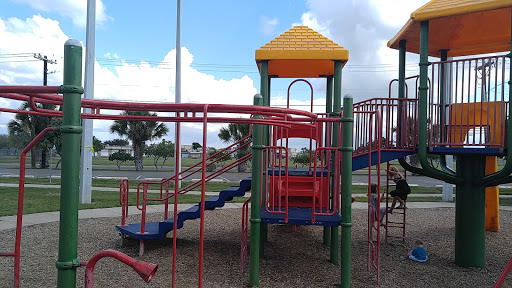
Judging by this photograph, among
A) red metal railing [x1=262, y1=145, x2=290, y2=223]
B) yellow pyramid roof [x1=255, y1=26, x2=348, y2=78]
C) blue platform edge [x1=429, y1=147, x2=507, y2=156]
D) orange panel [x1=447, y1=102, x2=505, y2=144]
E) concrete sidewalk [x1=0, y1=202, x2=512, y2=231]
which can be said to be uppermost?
yellow pyramid roof [x1=255, y1=26, x2=348, y2=78]

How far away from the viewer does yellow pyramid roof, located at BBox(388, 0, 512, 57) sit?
535 cm

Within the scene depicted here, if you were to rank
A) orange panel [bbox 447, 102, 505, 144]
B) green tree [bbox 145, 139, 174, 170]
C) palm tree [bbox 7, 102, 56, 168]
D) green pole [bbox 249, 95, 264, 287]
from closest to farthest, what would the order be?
green pole [bbox 249, 95, 264, 287] → orange panel [bbox 447, 102, 505, 144] → palm tree [bbox 7, 102, 56, 168] → green tree [bbox 145, 139, 174, 170]

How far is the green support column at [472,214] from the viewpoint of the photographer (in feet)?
19.4

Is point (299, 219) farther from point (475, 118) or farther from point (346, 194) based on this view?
point (475, 118)

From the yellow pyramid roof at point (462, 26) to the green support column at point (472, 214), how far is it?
204 centimetres

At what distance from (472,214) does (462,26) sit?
2.93 m

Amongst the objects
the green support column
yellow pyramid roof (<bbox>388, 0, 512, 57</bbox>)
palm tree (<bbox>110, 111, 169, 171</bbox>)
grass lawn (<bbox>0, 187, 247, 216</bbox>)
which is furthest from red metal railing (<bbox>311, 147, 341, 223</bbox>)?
palm tree (<bbox>110, 111, 169, 171</bbox>)

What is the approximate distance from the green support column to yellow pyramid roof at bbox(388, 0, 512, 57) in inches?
80.4

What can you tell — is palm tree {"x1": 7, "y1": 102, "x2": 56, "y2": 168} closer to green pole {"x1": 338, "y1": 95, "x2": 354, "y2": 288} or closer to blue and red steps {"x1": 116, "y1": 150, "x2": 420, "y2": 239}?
blue and red steps {"x1": 116, "y1": 150, "x2": 420, "y2": 239}

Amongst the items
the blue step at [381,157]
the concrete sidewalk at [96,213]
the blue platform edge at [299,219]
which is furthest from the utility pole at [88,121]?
the blue step at [381,157]

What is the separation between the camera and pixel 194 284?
4.78 m

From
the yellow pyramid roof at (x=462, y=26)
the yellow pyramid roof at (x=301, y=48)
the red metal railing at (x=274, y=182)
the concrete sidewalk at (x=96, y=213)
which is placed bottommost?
the concrete sidewalk at (x=96, y=213)

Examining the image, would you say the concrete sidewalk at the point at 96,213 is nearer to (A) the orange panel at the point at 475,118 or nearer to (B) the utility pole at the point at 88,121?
(B) the utility pole at the point at 88,121

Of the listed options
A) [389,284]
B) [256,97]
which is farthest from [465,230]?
[256,97]
